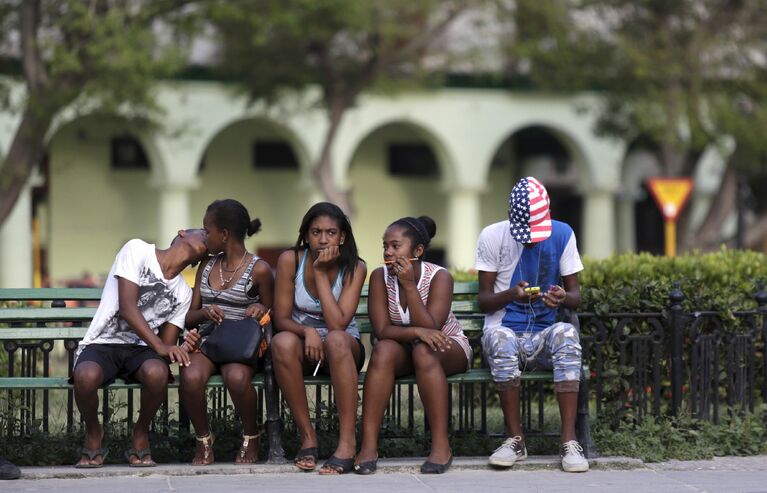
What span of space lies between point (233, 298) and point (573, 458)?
206cm

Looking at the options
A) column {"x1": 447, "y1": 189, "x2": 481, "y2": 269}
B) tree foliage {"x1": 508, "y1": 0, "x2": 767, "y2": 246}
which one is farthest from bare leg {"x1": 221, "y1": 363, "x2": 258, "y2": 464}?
column {"x1": 447, "y1": 189, "x2": 481, "y2": 269}

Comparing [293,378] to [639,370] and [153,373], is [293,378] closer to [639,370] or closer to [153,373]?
[153,373]

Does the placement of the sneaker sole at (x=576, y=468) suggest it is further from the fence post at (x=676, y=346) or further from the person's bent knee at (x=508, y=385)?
the fence post at (x=676, y=346)

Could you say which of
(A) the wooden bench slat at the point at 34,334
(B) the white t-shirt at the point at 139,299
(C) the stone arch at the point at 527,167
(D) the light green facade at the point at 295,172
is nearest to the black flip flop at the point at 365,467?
(B) the white t-shirt at the point at 139,299

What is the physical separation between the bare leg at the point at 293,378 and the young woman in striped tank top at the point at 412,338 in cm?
30

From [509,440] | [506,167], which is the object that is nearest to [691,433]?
[509,440]

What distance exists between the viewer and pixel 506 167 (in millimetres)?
32375

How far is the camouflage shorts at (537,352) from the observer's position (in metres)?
7.36

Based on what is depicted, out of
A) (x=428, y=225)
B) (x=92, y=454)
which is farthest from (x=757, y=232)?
(x=92, y=454)

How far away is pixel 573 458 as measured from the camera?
7.30 meters

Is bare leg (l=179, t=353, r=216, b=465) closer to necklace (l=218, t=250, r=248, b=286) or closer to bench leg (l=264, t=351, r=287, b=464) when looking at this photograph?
bench leg (l=264, t=351, r=287, b=464)

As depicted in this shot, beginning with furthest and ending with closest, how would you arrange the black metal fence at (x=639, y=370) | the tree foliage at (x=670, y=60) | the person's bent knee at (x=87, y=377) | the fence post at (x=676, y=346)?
the tree foliage at (x=670, y=60) < the fence post at (x=676, y=346) < the black metal fence at (x=639, y=370) < the person's bent knee at (x=87, y=377)

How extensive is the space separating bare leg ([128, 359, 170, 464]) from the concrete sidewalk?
6.3 inches

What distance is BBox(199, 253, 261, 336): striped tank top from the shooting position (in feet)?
24.8
